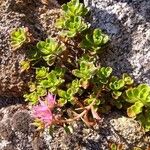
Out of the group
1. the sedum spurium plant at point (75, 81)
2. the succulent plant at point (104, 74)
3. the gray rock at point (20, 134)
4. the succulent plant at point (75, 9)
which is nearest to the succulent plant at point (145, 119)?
the sedum spurium plant at point (75, 81)

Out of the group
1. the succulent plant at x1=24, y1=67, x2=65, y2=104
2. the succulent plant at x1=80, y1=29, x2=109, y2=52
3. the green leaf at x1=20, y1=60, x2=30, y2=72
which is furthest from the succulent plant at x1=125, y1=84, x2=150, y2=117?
the green leaf at x1=20, y1=60, x2=30, y2=72

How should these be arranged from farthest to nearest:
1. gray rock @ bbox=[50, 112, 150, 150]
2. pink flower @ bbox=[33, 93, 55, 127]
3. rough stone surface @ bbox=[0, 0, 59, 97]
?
1. rough stone surface @ bbox=[0, 0, 59, 97]
2. gray rock @ bbox=[50, 112, 150, 150]
3. pink flower @ bbox=[33, 93, 55, 127]

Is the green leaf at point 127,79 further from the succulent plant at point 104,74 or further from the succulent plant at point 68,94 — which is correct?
the succulent plant at point 68,94

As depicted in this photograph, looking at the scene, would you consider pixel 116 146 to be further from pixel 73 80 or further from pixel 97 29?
pixel 97 29

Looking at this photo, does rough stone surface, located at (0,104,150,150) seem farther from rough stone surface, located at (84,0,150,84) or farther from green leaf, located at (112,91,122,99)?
rough stone surface, located at (84,0,150,84)

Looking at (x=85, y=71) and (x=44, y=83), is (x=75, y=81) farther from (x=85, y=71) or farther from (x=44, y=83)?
(x=44, y=83)

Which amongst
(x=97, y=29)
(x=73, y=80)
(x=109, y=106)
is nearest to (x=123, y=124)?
(x=109, y=106)

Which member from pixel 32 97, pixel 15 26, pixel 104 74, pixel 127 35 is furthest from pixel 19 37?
pixel 127 35
